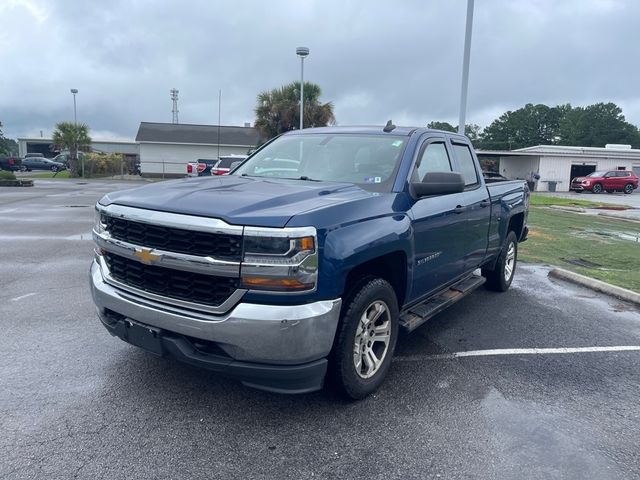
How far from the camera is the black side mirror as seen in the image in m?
3.93

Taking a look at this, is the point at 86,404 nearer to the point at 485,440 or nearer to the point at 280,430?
the point at 280,430

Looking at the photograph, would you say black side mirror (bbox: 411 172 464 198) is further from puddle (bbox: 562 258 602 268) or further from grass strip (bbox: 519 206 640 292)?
puddle (bbox: 562 258 602 268)

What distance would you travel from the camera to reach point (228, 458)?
116 inches

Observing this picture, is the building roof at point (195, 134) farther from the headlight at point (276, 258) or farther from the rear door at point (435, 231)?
the headlight at point (276, 258)

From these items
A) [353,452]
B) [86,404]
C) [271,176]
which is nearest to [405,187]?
[271,176]

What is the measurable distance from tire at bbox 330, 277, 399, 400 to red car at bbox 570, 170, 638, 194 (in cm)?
3631

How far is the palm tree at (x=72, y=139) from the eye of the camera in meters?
36.6

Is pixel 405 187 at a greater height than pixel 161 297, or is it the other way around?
pixel 405 187

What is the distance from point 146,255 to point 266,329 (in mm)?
967

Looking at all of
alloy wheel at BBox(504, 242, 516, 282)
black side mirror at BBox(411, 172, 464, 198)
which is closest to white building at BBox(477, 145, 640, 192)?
alloy wheel at BBox(504, 242, 516, 282)

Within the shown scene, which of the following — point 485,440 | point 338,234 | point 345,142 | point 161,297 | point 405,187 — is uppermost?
point 345,142

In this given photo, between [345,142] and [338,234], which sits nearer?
[338,234]

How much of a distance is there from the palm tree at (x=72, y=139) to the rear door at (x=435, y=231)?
123 ft

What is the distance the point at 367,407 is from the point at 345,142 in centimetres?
240
